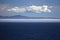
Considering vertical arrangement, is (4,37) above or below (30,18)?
below

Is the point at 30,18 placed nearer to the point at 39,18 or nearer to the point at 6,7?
the point at 39,18

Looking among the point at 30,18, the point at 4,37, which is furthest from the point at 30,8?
the point at 4,37

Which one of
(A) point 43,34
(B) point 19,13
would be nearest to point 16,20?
(B) point 19,13

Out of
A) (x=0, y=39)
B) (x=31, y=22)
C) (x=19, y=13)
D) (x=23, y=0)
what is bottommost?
(x=0, y=39)

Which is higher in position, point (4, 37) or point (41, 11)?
point (41, 11)

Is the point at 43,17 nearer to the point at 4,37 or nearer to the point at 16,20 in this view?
the point at 16,20

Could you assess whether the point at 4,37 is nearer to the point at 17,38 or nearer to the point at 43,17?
the point at 17,38
